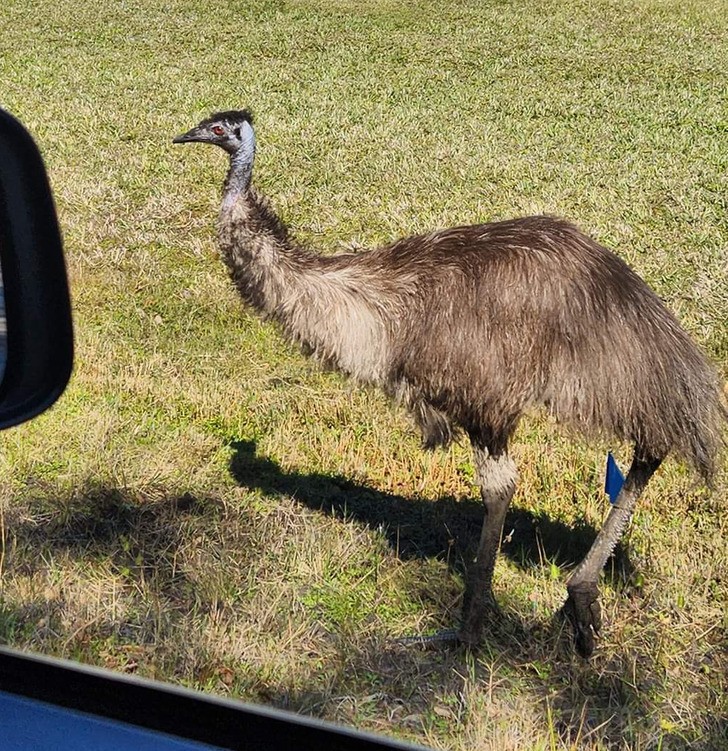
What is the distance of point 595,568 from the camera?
12.7 feet

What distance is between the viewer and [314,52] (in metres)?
18.7

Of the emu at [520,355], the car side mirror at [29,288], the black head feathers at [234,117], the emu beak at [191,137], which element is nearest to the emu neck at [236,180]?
the black head feathers at [234,117]

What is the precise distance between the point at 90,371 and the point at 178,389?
55cm

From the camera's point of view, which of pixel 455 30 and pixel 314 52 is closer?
pixel 314 52

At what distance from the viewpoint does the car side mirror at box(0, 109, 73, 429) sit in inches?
80.7

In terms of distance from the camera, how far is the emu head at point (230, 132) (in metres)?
4.62

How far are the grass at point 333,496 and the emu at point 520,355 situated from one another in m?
0.29

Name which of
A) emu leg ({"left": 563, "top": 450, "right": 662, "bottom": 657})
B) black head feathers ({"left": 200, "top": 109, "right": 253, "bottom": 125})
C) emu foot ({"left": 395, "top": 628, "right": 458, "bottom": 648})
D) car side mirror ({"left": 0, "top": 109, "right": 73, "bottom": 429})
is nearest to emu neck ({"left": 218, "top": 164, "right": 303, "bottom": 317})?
black head feathers ({"left": 200, "top": 109, "right": 253, "bottom": 125})

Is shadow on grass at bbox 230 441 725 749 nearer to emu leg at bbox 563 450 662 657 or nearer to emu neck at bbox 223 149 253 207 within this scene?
emu leg at bbox 563 450 662 657

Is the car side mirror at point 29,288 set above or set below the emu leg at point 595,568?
above

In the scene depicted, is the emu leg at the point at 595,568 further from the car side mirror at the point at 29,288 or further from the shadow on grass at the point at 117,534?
the car side mirror at the point at 29,288

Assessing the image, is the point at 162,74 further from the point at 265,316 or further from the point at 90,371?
the point at 265,316

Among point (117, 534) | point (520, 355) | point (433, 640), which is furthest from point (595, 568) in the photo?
point (117, 534)

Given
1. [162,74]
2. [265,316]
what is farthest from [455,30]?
[265,316]
